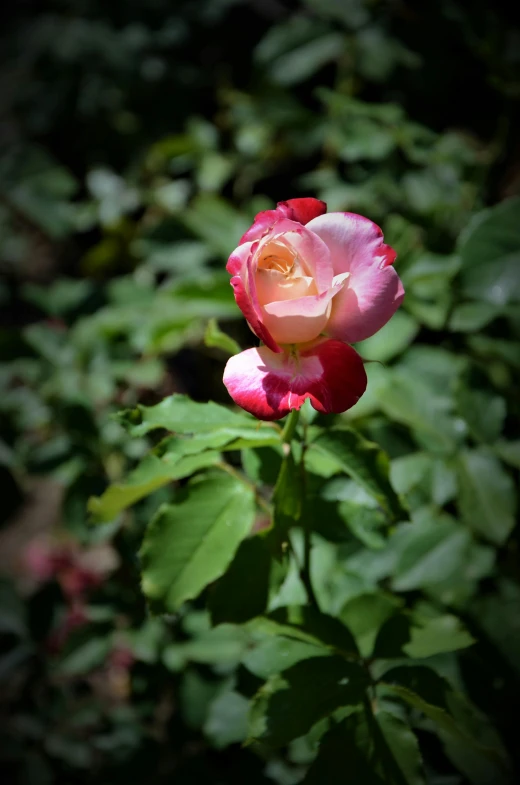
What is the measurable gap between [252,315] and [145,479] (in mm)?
259

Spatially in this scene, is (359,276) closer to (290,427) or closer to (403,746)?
(290,427)

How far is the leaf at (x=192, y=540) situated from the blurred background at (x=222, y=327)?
128 millimetres

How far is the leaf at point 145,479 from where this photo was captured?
0.61 metres

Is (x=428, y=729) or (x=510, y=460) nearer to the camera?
(x=428, y=729)

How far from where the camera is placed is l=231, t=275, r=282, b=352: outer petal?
0.46 m

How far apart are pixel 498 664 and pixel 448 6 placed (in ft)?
4.35

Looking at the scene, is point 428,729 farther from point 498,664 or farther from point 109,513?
point 109,513

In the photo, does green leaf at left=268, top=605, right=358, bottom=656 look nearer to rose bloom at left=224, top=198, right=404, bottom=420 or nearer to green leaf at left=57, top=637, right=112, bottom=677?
rose bloom at left=224, top=198, right=404, bottom=420

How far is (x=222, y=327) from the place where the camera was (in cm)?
166

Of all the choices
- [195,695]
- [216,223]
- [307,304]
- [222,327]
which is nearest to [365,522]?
[307,304]

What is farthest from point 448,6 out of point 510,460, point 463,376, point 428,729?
point 428,729

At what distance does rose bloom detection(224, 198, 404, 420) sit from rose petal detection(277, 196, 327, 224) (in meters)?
0.02

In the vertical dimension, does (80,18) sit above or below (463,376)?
above

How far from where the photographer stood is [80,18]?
179 centimetres
